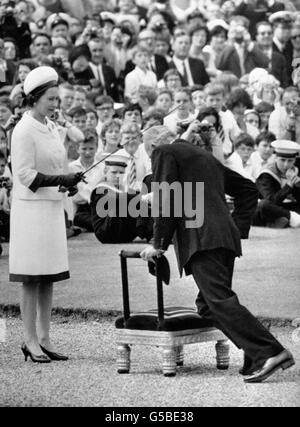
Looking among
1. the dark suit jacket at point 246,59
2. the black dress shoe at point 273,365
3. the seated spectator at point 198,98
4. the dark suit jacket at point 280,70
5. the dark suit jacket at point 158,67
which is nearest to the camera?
the black dress shoe at point 273,365

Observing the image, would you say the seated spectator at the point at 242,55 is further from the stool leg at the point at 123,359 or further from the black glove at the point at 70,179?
the stool leg at the point at 123,359

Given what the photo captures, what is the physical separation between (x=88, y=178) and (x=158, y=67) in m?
4.64

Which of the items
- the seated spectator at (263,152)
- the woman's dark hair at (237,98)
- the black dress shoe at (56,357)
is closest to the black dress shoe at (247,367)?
the black dress shoe at (56,357)

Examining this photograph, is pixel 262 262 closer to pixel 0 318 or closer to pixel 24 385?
pixel 0 318

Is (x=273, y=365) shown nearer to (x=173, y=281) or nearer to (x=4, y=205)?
(x=173, y=281)

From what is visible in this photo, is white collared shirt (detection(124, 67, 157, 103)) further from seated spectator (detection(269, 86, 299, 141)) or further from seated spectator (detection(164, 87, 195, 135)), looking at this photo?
seated spectator (detection(269, 86, 299, 141))

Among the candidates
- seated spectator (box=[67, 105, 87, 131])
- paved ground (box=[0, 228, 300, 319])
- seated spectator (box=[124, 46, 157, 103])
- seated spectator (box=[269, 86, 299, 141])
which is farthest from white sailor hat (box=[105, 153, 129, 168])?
seated spectator (box=[124, 46, 157, 103])

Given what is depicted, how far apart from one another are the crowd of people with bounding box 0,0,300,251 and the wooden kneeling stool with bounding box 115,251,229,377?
5.37m

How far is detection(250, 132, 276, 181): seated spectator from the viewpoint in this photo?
15102 mm

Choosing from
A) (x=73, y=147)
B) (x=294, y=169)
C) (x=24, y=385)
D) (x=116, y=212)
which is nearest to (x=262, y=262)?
(x=116, y=212)

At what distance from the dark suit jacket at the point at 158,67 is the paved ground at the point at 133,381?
992 centimetres

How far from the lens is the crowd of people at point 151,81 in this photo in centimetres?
1409

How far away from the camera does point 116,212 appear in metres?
13.1
